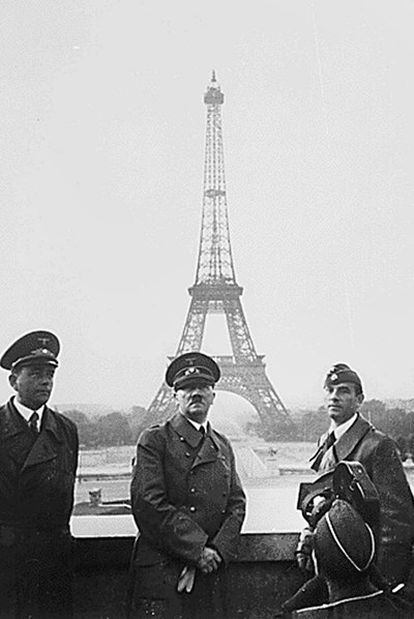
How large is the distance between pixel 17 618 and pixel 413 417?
163 centimetres

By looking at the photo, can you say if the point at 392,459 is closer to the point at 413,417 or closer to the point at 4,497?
the point at 413,417

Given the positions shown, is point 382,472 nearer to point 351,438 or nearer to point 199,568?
point 351,438

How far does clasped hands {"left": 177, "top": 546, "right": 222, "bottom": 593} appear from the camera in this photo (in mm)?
2561


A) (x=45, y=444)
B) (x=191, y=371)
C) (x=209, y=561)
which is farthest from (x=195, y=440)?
(x=45, y=444)

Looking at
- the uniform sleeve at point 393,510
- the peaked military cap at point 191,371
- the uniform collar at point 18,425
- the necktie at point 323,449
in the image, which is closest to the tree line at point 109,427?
the uniform collar at point 18,425

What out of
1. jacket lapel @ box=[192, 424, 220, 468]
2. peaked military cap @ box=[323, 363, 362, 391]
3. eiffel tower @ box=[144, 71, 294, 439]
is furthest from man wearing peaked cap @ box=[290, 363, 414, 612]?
eiffel tower @ box=[144, 71, 294, 439]

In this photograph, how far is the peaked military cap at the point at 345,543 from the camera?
88.2 inches

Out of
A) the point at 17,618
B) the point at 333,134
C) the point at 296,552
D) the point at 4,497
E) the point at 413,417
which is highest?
the point at 333,134

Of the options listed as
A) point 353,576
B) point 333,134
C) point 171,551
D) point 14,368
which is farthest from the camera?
point 333,134

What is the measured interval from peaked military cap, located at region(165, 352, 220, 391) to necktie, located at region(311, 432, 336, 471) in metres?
0.41

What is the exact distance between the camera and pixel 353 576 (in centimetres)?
227

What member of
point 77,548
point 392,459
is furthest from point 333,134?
point 77,548

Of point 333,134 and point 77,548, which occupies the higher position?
point 333,134

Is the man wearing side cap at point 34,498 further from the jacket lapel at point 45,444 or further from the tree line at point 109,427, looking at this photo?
the tree line at point 109,427
